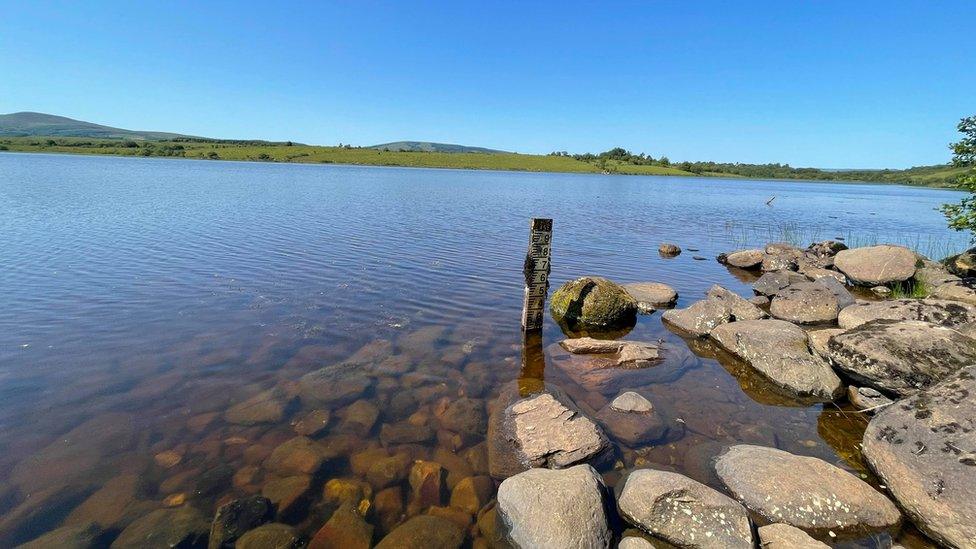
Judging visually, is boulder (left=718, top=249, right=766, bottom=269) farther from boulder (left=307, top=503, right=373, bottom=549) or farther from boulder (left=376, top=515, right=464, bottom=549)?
boulder (left=307, top=503, right=373, bottom=549)

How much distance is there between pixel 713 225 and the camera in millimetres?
38750

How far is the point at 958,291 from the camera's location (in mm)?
13430

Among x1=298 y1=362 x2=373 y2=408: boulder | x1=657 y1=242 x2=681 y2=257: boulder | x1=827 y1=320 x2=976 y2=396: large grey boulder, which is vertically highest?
x1=827 y1=320 x2=976 y2=396: large grey boulder

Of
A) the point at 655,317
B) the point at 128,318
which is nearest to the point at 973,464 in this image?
the point at 655,317

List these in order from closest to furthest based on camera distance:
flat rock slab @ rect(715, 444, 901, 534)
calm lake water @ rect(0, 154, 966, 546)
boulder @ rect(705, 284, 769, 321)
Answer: flat rock slab @ rect(715, 444, 901, 534) < calm lake water @ rect(0, 154, 966, 546) < boulder @ rect(705, 284, 769, 321)

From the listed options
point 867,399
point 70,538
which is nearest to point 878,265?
point 867,399

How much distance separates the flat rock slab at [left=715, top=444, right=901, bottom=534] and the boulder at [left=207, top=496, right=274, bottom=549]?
6.35m

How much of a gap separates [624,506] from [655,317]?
30.3 feet

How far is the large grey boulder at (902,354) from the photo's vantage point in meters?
7.84

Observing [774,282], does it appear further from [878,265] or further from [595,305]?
[595,305]

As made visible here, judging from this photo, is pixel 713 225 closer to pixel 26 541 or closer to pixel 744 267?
pixel 744 267

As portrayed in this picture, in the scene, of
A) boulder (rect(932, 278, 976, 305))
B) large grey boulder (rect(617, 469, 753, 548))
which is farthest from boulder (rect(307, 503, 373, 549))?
boulder (rect(932, 278, 976, 305))

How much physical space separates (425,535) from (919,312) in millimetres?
12375

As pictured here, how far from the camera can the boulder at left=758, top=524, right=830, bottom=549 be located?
16.3 ft
